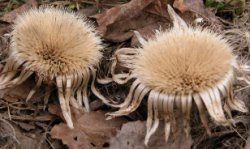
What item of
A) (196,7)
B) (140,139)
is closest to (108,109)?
(140,139)

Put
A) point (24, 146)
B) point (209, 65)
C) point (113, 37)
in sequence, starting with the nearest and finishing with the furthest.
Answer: point (209, 65) < point (24, 146) < point (113, 37)

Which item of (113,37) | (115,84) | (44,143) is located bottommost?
(44,143)

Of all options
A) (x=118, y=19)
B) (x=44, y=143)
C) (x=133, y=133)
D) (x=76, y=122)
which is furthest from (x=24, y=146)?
(x=118, y=19)

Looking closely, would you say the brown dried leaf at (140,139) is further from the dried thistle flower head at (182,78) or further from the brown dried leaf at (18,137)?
the brown dried leaf at (18,137)

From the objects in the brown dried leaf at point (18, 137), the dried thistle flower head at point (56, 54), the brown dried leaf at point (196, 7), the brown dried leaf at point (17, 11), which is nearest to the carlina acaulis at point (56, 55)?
the dried thistle flower head at point (56, 54)

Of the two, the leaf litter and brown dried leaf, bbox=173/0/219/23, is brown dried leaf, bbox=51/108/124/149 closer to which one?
the leaf litter

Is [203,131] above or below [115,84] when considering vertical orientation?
below

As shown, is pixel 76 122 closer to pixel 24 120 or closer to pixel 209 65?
pixel 24 120

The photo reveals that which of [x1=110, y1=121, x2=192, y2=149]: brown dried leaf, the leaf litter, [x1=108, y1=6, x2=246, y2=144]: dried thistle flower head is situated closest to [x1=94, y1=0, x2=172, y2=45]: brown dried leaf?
the leaf litter
